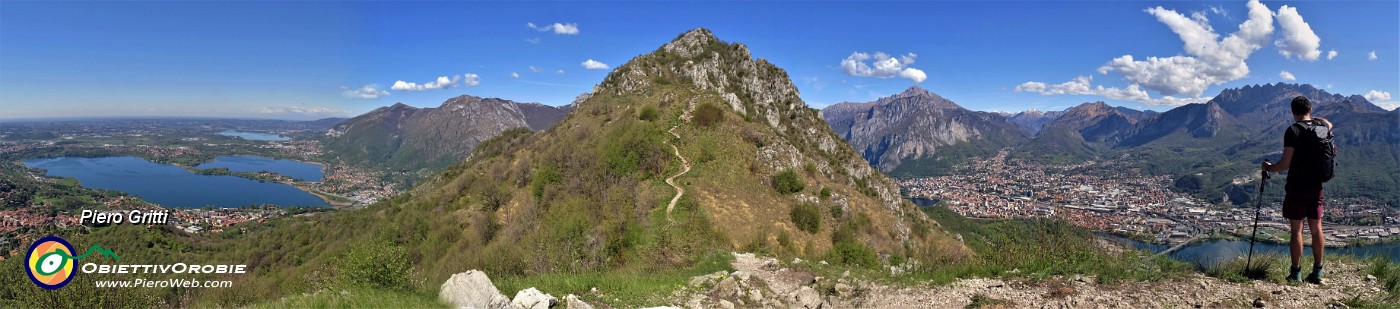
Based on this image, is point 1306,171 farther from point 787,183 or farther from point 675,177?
point 675,177

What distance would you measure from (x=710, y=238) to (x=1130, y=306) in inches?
631

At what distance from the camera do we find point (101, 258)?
41.2 ft

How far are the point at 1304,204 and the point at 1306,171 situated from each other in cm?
49

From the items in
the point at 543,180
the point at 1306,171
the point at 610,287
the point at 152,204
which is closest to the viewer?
the point at 1306,171

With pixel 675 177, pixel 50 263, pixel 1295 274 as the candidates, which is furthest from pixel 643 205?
pixel 1295 274

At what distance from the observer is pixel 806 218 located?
30469mm

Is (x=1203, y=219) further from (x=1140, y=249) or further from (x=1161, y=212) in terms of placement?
(x=1140, y=249)

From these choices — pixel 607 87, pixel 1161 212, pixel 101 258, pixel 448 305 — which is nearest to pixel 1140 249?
pixel 448 305

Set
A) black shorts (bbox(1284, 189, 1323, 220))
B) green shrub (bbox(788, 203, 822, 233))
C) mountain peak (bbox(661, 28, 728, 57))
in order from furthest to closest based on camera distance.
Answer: mountain peak (bbox(661, 28, 728, 57)) → green shrub (bbox(788, 203, 822, 233)) → black shorts (bbox(1284, 189, 1323, 220))

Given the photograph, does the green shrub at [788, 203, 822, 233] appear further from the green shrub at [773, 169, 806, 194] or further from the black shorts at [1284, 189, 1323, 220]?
the black shorts at [1284, 189, 1323, 220]

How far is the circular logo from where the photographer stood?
1156 centimetres

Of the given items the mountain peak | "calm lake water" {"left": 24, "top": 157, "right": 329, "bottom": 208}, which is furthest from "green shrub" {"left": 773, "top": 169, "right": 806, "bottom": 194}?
"calm lake water" {"left": 24, "top": 157, "right": 329, "bottom": 208}

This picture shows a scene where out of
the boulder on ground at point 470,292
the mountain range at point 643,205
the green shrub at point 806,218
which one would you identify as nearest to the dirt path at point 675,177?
the mountain range at point 643,205

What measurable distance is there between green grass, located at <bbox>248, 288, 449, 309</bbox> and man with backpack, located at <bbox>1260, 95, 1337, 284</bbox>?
13966mm
